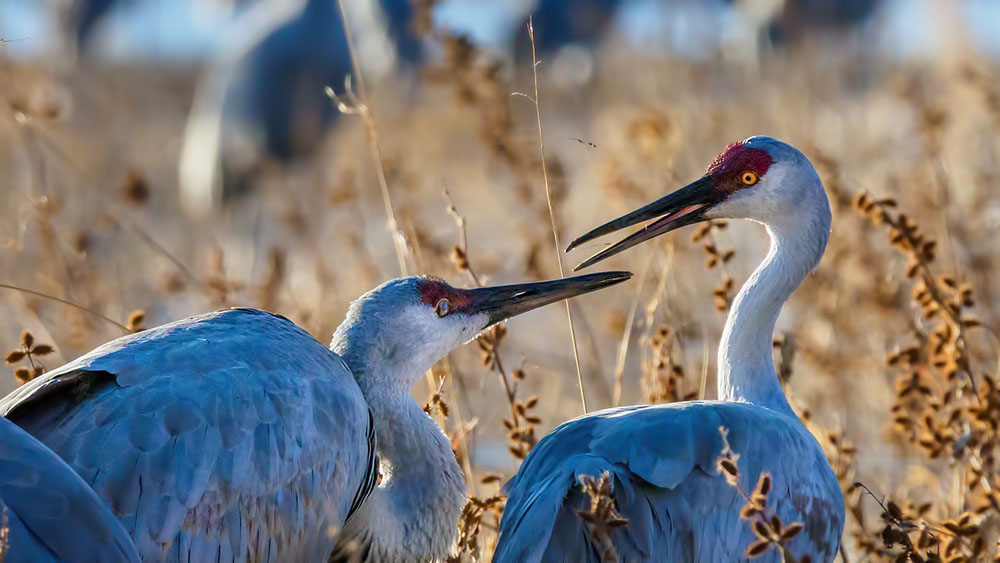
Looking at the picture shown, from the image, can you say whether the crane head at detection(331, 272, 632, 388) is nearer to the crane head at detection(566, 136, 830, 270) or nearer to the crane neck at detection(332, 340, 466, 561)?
the crane neck at detection(332, 340, 466, 561)

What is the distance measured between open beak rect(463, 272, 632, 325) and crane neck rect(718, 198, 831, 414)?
0.38m

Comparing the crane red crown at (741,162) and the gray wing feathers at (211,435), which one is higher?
the crane red crown at (741,162)

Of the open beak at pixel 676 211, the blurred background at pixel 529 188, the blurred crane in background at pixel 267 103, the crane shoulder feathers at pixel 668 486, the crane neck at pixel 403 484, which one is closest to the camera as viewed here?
the crane shoulder feathers at pixel 668 486

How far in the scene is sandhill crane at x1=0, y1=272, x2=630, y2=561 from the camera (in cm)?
293

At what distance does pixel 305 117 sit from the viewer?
9.91m

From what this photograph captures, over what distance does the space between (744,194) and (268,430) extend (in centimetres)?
164

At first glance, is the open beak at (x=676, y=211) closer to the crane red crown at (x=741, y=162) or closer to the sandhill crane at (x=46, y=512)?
the crane red crown at (x=741, y=162)

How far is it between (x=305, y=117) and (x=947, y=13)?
15.4ft

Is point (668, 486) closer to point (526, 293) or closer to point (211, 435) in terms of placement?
point (526, 293)

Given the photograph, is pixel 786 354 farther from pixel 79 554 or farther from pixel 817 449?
pixel 79 554

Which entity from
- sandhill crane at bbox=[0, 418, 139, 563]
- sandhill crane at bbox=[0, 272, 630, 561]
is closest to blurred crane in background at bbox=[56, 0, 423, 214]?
sandhill crane at bbox=[0, 272, 630, 561]

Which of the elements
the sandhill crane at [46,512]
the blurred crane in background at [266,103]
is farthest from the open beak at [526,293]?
the blurred crane in background at [266,103]

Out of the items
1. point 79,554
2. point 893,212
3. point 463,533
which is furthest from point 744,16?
point 79,554

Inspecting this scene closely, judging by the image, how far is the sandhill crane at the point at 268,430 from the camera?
2.93 metres
